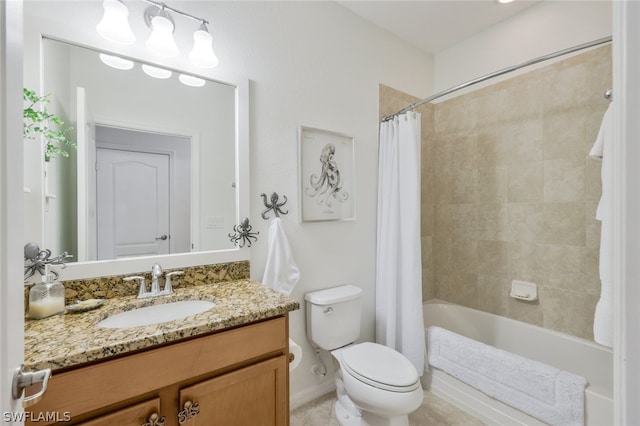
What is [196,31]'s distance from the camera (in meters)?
1.37

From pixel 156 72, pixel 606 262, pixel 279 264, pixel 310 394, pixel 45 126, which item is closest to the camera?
pixel 45 126

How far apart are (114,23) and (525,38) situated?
8.60ft

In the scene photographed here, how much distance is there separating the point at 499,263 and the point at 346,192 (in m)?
1.37

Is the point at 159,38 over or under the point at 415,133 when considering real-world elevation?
over

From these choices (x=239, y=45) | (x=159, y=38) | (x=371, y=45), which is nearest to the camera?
(x=159, y=38)

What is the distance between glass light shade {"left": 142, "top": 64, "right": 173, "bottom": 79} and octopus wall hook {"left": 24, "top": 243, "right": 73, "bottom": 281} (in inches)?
35.0

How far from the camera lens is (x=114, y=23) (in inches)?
46.3

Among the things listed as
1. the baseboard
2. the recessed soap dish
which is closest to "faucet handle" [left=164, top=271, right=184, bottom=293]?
the baseboard

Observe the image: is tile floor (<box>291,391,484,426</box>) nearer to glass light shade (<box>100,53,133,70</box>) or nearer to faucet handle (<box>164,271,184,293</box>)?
faucet handle (<box>164,271,184,293</box>)

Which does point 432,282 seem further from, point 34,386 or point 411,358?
point 34,386

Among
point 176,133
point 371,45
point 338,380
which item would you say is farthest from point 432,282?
point 176,133

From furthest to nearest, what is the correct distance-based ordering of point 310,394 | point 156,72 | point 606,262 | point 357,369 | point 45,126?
point 310,394
point 357,369
point 156,72
point 606,262
point 45,126

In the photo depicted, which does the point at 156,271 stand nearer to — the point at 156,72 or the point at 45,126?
the point at 45,126

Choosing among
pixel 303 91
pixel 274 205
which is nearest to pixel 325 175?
pixel 274 205
